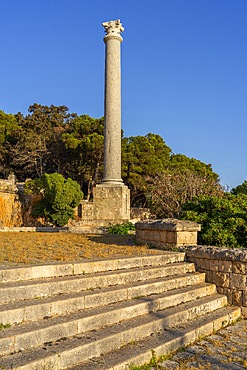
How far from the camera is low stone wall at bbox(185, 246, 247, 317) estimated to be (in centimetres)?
643

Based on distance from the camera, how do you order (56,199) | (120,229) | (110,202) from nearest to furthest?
1. (120,229)
2. (110,202)
3. (56,199)

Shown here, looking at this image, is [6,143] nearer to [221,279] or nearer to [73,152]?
[73,152]

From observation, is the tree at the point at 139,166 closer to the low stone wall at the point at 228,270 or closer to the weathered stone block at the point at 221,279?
the low stone wall at the point at 228,270

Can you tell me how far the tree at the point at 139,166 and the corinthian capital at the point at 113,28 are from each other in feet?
57.0

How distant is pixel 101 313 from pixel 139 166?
30.1 metres

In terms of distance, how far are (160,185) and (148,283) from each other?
10.9 meters

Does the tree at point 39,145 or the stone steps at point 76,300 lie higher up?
the tree at point 39,145

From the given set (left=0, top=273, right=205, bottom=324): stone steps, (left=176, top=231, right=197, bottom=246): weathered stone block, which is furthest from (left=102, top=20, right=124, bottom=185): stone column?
(left=0, top=273, right=205, bottom=324): stone steps

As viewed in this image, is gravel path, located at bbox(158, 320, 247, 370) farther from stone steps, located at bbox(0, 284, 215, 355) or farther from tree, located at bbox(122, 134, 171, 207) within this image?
tree, located at bbox(122, 134, 171, 207)

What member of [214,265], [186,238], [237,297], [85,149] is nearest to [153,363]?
[237,297]

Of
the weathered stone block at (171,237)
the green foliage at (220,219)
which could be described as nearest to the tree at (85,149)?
the green foliage at (220,219)

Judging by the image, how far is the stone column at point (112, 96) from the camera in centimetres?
1605

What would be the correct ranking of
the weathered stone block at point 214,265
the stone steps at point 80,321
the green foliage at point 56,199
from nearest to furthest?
the stone steps at point 80,321 → the weathered stone block at point 214,265 → the green foliage at point 56,199

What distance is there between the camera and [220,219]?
8.86 meters
